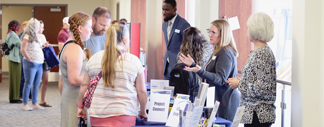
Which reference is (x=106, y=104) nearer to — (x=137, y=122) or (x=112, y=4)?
(x=137, y=122)

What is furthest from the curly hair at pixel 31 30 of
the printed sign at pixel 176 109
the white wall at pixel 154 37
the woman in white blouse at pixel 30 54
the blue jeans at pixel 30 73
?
the printed sign at pixel 176 109

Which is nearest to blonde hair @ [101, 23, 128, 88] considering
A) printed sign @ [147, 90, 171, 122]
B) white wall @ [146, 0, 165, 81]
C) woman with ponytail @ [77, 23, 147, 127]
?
woman with ponytail @ [77, 23, 147, 127]

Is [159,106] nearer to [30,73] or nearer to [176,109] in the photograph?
[176,109]

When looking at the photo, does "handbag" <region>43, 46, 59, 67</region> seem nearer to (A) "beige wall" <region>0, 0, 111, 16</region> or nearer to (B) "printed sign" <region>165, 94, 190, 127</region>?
(B) "printed sign" <region>165, 94, 190, 127</region>

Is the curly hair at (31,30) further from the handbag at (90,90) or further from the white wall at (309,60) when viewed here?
the white wall at (309,60)

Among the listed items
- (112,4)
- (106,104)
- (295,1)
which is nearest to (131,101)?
(106,104)

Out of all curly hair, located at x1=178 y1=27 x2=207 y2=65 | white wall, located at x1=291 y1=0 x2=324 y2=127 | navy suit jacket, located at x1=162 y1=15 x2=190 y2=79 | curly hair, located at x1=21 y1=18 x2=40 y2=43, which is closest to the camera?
white wall, located at x1=291 y1=0 x2=324 y2=127

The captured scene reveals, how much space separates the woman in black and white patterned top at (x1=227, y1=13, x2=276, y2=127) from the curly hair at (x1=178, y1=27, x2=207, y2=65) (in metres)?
0.99

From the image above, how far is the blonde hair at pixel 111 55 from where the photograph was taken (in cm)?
256

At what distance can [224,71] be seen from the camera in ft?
11.0

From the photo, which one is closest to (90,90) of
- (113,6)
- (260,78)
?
(260,78)

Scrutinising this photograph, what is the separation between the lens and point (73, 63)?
295 cm

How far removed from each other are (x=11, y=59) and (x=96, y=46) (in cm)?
434

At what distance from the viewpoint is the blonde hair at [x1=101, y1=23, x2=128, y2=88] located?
2.56m
